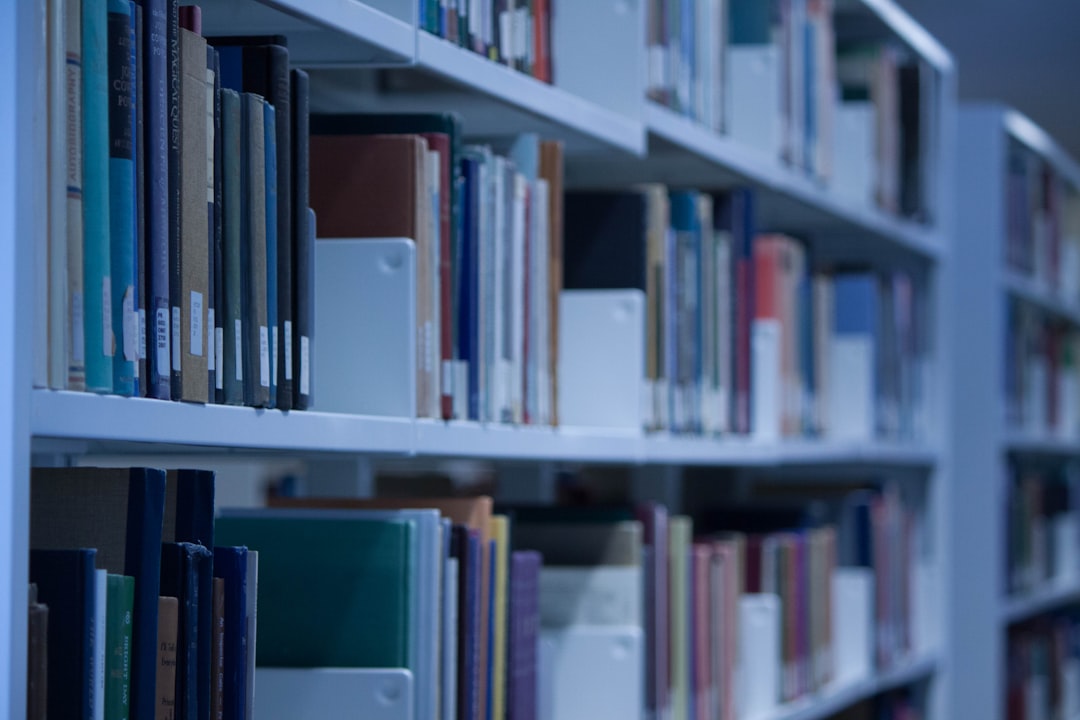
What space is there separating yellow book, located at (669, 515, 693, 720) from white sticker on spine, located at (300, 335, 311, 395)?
3.02ft

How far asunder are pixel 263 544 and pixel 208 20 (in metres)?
0.44

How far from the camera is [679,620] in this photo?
2.12 meters

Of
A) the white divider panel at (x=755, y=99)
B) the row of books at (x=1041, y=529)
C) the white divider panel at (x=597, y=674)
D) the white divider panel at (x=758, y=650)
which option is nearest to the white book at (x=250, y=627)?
the white divider panel at (x=597, y=674)

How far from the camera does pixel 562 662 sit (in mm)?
1899

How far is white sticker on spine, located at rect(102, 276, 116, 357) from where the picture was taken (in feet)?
3.33

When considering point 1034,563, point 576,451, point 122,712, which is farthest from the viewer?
point 1034,563

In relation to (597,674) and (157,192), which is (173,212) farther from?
(597,674)

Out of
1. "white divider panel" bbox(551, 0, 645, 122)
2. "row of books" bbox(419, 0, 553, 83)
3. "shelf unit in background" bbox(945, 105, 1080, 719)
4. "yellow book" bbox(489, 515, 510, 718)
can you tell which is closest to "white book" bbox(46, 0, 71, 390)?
"row of books" bbox(419, 0, 553, 83)

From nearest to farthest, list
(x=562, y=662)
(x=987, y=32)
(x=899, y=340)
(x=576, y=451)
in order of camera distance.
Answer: (x=576, y=451)
(x=562, y=662)
(x=899, y=340)
(x=987, y=32)

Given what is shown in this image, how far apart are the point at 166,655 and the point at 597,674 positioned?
2.87ft

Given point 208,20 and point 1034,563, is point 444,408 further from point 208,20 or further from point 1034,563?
point 1034,563

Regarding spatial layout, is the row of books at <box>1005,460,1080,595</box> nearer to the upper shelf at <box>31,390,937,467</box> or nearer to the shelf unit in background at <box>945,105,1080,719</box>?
the shelf unit in background at <box>945,105,1080,719</box>

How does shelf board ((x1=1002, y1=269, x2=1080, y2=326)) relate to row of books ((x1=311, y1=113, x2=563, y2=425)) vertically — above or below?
above

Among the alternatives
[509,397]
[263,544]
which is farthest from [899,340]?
[263,544]
